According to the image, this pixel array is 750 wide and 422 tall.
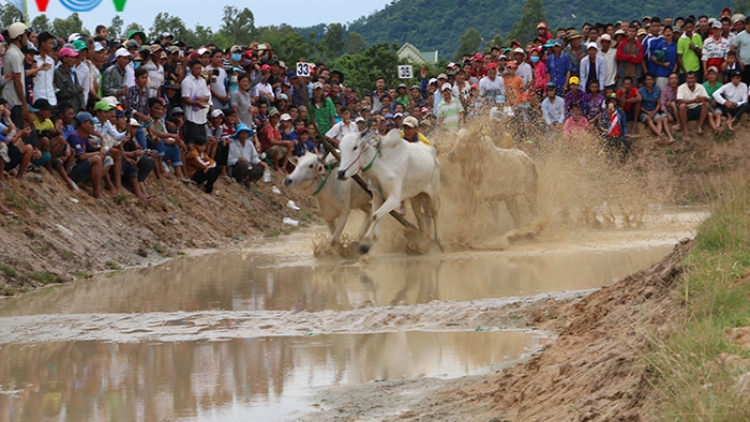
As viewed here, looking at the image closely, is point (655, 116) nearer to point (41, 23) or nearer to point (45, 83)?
point (45, 83)

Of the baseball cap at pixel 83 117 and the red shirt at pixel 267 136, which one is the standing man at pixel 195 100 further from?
the baseball cap at pixel 83 117

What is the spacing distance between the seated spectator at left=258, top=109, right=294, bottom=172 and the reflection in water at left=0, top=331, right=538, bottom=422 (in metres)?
Result: 12.4

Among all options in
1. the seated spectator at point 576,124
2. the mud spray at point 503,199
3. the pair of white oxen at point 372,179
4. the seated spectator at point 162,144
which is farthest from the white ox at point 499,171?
the seated spectator at point 162,144

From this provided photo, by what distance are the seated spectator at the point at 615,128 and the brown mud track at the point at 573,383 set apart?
13.9m

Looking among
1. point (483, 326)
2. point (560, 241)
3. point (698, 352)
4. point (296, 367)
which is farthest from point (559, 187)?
point (698, 352)

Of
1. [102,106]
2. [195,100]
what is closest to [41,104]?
[102,106]

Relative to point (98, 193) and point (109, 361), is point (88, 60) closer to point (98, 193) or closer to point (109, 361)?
Result: point (98, 193)

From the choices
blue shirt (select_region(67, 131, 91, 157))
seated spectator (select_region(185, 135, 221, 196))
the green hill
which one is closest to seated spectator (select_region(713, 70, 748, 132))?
seated spectator (select_region(185, 135, 221, 196))

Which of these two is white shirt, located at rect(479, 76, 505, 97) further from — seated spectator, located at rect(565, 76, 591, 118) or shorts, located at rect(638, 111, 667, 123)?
shorts, located at rect(638, 111, 667, 123)

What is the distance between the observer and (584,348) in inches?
238

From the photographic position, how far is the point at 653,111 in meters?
21.7

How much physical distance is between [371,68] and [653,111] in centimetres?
1947

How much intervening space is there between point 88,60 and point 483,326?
901cm

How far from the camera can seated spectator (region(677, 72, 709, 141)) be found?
69.7 ft
